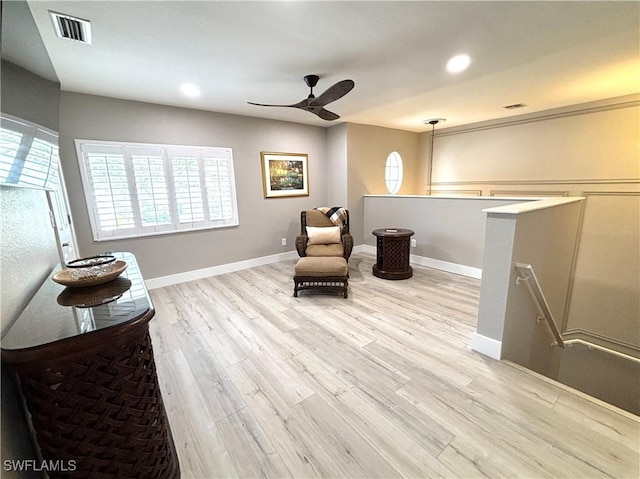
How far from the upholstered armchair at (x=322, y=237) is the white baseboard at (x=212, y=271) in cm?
95

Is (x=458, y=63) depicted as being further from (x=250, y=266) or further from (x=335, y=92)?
(x=250, y=266)

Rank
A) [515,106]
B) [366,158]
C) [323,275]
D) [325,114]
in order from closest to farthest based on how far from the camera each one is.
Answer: [325,114] → [323,275] → [515,106] → [366,158]

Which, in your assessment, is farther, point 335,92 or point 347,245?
point 347,245

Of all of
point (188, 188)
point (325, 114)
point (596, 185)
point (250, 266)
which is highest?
point (325, 114)

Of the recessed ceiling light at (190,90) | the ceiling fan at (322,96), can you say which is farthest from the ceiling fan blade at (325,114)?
the recessed ceiling light at (190,90)

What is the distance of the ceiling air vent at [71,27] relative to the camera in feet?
5.42

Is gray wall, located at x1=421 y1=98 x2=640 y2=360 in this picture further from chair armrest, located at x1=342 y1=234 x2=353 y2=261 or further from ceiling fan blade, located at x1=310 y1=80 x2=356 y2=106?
ceiling fan blade, located at x1=310 y1=80 x2=356 y2=106

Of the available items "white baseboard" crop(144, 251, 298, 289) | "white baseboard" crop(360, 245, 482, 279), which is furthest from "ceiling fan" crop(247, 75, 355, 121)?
"white baseboard" crop(360, 245, 482, 279)

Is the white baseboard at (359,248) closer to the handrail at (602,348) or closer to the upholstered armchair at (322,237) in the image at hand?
the upholstered armchair at (322,237)

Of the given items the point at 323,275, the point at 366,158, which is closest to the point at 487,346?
the point at 323,275

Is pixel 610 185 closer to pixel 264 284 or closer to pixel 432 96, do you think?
pixel 432 96

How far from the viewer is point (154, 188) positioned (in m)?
3.48

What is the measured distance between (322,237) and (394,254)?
108 cm

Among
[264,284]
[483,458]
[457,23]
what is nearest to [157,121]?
[264,284]
